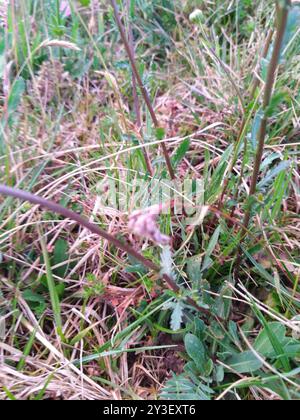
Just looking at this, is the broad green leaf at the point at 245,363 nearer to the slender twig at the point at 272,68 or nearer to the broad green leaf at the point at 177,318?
the broad green leaf at the point at 177,318

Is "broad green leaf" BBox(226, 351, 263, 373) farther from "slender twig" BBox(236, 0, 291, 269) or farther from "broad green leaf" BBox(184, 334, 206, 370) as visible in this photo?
"slender twig" BBox(236, 0, 291, 269)

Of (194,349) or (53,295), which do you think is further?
(53,295)

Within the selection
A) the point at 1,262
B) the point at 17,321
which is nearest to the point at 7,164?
the point at 1,262

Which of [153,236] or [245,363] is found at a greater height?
[153,236]

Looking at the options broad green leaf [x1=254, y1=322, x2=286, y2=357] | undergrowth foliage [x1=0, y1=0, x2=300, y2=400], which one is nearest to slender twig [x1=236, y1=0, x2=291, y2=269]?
undergrowth foliage [x1=0, y1=0, x2=300, y2=400]

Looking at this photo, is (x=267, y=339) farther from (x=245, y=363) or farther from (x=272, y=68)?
(x=272, y=68)

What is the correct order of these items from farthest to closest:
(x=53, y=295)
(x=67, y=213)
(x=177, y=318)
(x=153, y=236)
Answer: (x=53, y=295) < (x=177, y=318) < (x=67, y=213) < (x=153, y=236)

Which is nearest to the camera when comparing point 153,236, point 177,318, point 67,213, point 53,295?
point 153,236

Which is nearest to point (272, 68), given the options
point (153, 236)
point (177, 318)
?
point (153, 236)
